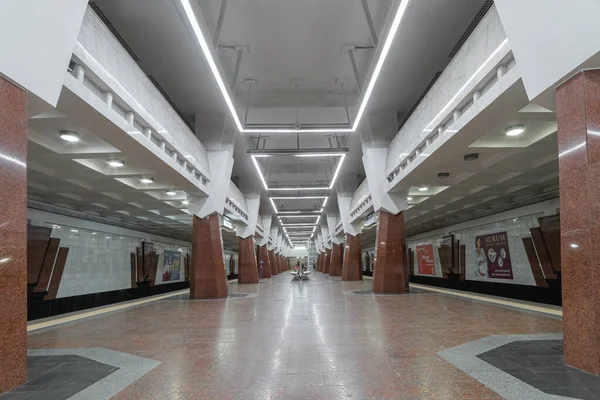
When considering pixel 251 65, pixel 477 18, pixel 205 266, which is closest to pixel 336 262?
pixel 205 266

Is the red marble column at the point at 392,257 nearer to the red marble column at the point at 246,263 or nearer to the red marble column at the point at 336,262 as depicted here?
the red marble column at the point at 246,263

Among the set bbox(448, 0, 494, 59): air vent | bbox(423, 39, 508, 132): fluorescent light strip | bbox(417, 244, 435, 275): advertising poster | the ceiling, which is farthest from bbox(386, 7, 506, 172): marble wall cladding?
bbox(417, 244, 435, 275): advertising poster

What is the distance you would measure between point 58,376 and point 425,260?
91.1 ft

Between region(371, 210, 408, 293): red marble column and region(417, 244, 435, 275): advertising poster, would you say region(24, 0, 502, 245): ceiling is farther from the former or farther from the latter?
region(417, 244, 435, 275): advertising poster

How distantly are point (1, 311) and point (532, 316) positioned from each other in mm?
9160

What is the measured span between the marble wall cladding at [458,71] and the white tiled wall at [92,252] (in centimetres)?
1422

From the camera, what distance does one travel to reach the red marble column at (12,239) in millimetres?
3615

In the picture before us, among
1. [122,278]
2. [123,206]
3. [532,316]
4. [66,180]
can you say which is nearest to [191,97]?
[66,180]

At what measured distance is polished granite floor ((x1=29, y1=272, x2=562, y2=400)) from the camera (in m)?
3.52

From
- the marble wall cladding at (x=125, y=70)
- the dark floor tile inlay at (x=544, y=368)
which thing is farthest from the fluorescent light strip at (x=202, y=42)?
the dark floor tile inlay at (x=544, y=368)

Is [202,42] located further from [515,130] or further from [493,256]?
[493,256]

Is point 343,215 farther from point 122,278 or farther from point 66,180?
point 66,180

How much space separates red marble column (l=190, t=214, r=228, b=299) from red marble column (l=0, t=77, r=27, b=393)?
30.8 feet

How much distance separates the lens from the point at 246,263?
79.3 feet
